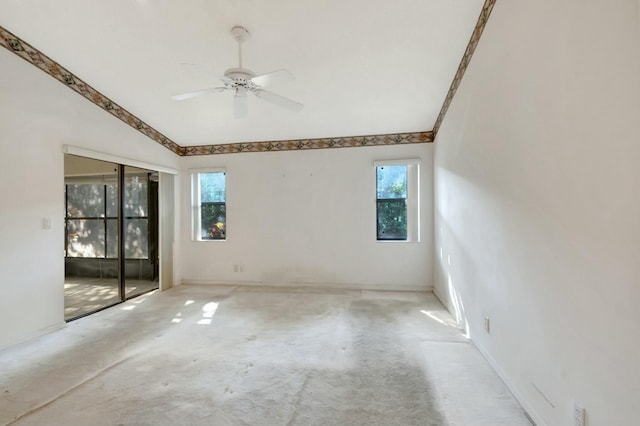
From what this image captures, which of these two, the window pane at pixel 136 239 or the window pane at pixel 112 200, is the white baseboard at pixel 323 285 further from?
the window pane at pixel 112 200

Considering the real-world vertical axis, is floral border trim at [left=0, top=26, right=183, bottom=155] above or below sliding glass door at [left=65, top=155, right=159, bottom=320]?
above

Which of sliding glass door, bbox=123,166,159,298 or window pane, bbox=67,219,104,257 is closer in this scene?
window pane, bbox=67,219,104,257

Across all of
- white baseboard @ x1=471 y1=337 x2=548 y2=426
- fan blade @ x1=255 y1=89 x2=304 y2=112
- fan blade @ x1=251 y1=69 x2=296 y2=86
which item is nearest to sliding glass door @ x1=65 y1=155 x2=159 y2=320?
fan blade @ x1=255 y1=89 x2=304 y2=112

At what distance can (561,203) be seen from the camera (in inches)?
61.3

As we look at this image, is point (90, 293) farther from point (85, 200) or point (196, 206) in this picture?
point (196, 206)

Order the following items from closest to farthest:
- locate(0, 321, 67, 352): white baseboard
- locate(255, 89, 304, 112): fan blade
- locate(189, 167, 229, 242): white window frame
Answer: locate(255, 89, 304, 112): fan blade, locate(0, 321, 67, 352): white baseboard, locate(189, 167, 229, 242): white window frame

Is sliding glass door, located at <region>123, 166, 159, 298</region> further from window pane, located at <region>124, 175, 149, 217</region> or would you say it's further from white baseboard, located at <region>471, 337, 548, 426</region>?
white baseboard, located at <region>471, 337, 548, 426</region>

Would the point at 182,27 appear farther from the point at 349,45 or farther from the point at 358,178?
the point at 358,178

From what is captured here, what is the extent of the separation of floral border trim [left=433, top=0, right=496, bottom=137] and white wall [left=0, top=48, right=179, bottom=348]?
4467 mm

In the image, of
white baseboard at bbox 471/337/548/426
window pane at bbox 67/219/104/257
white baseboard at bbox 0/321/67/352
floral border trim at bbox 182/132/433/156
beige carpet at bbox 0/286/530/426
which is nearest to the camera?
white baseboard at bbox 471/337/548/426

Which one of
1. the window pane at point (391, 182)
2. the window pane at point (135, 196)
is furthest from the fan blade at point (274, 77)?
the window pane at point (135, 196)

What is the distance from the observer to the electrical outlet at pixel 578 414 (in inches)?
56.3

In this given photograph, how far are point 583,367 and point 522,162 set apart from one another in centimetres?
120

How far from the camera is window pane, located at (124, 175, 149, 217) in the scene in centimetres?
459
